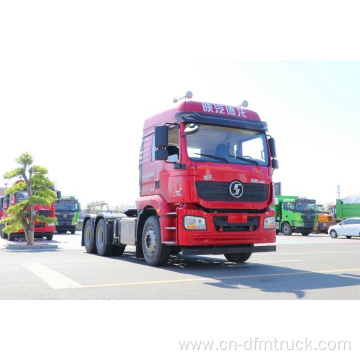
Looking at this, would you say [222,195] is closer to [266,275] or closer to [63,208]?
[266,275]

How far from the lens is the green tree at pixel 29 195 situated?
53.8 feet

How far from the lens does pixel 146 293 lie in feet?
20.1

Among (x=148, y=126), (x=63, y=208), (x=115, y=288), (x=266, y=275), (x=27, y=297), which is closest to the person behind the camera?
(x=27, y=297)

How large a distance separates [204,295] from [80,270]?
3708mm

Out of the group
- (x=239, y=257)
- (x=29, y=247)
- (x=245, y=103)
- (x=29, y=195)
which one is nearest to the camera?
(x=245, y=103)

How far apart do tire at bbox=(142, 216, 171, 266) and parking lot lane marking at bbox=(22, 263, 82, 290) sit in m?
2.08

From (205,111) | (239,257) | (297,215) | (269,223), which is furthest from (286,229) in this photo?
(205,111)

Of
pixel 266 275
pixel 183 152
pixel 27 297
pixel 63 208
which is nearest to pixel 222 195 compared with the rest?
pixel 183 152

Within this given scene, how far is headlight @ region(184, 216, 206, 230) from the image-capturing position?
8.38 m

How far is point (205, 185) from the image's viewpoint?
28.1 feet

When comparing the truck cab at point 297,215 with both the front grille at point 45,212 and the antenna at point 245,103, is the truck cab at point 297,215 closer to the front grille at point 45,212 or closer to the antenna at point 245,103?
the front grille at point 45,212

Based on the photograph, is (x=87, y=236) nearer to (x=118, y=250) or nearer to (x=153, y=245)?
(x=118, y=250)

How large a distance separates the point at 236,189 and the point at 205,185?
703mm

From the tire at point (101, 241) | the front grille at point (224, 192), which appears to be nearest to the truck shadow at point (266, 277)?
the front grille at point (224, 192)
